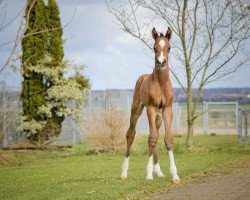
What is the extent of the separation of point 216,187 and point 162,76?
2.46 metres

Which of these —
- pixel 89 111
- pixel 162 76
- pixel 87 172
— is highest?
pixel 162 76

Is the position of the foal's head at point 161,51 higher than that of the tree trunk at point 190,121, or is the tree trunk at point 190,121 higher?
the foal's head at point 161,51

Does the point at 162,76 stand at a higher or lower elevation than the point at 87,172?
higher

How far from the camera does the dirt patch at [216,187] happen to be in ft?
31.6

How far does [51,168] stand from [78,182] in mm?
4622

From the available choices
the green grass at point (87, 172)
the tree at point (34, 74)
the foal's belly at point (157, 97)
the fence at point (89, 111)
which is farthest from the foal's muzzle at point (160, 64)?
the tree at point (34, 74)

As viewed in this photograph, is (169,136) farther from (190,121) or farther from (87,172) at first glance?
(190,121)

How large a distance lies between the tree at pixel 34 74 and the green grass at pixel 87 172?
126 inches

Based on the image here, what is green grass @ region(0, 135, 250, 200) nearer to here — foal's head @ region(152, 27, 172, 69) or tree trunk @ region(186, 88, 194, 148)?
tree trunk @ region(186, 88, 194, 148)

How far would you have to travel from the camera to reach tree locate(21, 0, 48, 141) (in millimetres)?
25906

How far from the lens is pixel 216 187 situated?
1067cm

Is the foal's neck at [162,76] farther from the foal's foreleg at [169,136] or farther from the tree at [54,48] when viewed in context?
the tree at [54,48]

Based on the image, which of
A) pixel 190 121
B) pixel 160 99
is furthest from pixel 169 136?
pixel 190 121

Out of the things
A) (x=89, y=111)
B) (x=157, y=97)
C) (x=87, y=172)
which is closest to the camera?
(x=157, y=97)
